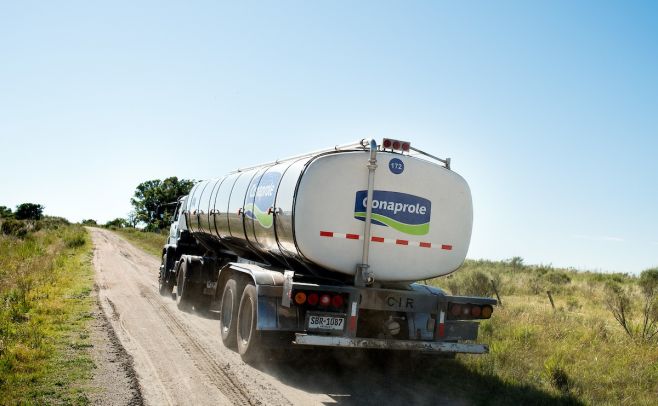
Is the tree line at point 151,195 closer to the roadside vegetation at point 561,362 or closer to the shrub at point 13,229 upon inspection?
the shrub at point 13,229

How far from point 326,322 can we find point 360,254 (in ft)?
3.24

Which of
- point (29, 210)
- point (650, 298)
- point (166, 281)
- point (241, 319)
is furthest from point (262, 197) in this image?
point (29, 210)

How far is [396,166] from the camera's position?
7.20 metres

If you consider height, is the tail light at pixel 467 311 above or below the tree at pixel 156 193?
below

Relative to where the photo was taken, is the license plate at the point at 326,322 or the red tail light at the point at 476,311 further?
the red tail light at the point at 476,311

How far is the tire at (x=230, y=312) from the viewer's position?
8453mm

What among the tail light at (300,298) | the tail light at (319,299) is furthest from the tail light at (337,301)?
the tail light at (300,298)

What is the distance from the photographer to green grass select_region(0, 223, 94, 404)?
18.8 ft

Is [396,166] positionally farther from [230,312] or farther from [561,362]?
[561,362]

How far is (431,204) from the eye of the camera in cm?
748

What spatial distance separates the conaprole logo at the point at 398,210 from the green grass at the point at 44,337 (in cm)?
391

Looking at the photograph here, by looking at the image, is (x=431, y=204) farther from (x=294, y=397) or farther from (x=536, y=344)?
(x=536, y=344)

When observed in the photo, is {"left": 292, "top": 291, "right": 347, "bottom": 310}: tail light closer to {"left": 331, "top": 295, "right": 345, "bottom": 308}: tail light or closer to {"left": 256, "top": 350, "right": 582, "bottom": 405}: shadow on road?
{"left": 331, "top": 295, "right": 345, "bottom": 308}: tail light

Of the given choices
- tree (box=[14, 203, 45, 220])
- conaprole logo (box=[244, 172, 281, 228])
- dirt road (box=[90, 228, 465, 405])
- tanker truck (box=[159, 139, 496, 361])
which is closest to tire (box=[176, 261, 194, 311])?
dirt road (box=[90, 228, 465, 405])
